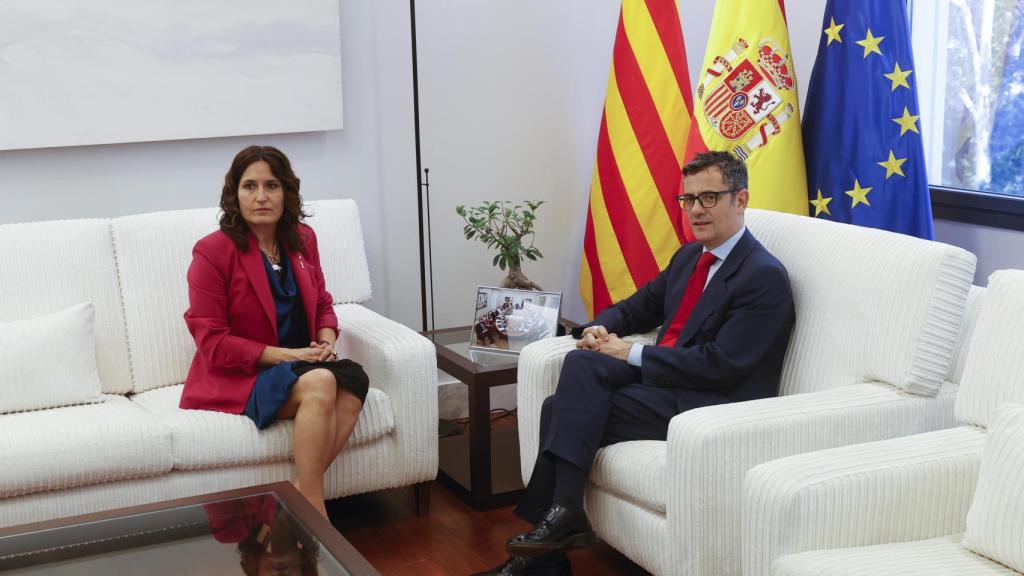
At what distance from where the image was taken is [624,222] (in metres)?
3.91

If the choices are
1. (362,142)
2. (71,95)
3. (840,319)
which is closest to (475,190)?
(362,142)

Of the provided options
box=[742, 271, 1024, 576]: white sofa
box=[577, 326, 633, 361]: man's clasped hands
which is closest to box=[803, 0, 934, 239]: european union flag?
box=[577, 326, 633, 361]: man's clasped hands

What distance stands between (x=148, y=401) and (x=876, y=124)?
234cm

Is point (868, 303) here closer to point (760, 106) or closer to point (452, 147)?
point (760, 106)

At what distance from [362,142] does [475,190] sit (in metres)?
0.46

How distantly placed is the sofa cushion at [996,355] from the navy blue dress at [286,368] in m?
1.51

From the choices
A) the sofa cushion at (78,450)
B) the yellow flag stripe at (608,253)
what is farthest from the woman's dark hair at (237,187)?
the yellow flag stripe at (608,253)

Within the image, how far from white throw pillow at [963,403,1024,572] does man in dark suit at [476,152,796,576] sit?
0.76 meters

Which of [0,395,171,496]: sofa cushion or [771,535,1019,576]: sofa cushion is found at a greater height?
[771,535,1019,576]: sofa cushion

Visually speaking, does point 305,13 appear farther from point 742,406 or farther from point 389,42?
point 742,406

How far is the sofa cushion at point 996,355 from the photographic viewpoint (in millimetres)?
2186

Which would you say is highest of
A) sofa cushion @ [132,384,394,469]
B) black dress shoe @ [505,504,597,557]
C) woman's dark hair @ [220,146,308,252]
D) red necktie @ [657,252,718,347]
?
woman's dark hair @ [220,146,308,252]

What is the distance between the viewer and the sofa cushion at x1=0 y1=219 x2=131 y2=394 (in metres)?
3.11

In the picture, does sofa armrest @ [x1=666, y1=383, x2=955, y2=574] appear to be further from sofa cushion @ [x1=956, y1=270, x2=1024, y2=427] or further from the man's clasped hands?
the man's clasped hands
